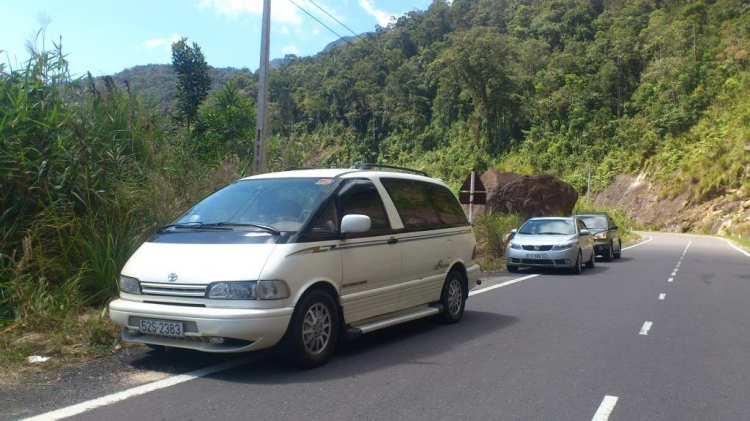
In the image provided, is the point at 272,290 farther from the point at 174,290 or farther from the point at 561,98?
the point at 561,98

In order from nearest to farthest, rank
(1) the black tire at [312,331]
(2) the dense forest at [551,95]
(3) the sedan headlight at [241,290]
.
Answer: (3) the sedan headlight at [241,290], (1) the black tire at [312,331], (2) the dense forest at [551,95]

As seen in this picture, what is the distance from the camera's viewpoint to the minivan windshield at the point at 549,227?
1772 cm

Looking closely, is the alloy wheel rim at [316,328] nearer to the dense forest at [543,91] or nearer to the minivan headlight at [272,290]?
the minivan headlight at [272,290]

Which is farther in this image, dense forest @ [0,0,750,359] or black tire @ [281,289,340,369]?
dense forest @ [0,0,750,359]

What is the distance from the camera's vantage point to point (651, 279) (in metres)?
15.9

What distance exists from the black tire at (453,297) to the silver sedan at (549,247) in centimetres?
794

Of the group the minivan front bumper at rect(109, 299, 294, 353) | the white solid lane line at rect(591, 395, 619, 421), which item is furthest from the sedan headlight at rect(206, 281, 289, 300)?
the white solid lane line at rect(591, 395, 619, 421)

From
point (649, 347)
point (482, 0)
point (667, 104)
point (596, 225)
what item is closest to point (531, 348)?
point (649, 347)

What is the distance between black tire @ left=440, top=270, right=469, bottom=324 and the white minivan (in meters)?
0.46

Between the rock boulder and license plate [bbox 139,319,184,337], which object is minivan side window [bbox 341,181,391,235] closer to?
license plate [bbox 139,319,184,337]

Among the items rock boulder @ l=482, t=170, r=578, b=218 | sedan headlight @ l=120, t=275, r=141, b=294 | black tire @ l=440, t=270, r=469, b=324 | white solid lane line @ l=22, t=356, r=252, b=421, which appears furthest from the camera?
rock boulder @ l=482, t=170, r=578, b=218

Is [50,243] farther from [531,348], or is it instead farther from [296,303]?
[531,348]

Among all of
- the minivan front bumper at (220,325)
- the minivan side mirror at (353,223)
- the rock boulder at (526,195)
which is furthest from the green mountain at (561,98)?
the minivan front bumper at (220,325)

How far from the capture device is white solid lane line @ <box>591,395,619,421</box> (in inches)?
193
